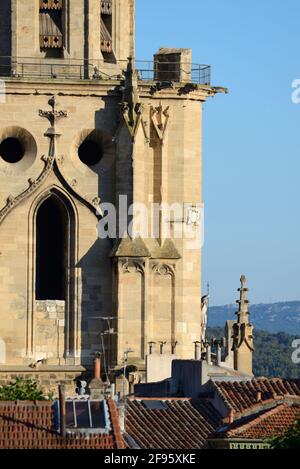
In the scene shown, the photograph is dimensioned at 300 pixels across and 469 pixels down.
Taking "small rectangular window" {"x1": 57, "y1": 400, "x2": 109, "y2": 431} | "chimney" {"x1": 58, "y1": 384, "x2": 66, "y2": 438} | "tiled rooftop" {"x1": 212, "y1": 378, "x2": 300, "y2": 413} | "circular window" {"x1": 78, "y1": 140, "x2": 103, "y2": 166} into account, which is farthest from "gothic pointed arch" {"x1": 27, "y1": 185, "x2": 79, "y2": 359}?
"chimney" {"x1": 58, "y1": 384, "x2": 66, "y2": 438}

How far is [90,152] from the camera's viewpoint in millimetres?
105188

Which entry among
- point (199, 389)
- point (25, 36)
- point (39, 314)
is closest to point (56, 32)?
point (25, 36)

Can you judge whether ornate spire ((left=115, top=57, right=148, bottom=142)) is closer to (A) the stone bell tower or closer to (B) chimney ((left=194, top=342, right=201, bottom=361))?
(A) the stone bell tower

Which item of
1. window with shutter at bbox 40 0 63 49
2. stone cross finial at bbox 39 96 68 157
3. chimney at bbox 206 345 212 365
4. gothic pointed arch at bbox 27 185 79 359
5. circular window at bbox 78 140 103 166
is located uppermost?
window with shutter at bbox 40 0 63 49

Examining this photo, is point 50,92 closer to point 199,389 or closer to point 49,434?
point 199,389

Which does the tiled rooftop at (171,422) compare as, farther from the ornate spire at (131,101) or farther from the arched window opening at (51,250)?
the arched window opening at (51,250)

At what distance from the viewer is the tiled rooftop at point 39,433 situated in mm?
71812

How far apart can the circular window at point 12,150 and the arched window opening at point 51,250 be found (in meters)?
1.59

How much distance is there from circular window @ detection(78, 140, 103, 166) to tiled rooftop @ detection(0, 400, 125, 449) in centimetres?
3050

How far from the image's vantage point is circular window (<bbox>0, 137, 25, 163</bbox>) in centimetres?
10481

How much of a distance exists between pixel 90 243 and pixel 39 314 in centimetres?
260

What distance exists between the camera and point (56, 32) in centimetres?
10462

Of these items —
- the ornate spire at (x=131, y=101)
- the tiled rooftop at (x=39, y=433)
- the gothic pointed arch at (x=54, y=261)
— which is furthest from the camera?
the gothic pointed arch at (x=54, y=261)

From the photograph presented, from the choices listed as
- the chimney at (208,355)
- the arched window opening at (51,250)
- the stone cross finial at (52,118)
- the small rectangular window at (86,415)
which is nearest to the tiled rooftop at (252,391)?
the small rectangular window at (86,415)
